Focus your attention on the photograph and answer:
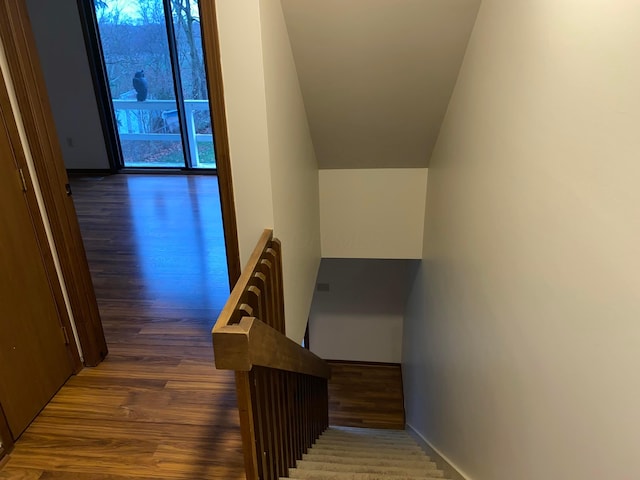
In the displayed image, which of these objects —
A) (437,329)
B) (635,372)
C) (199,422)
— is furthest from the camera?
(437,329)

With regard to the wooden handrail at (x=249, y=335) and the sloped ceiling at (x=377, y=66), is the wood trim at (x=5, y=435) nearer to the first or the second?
the wooden handrail at (x=249, y=335)

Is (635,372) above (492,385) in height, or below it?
above

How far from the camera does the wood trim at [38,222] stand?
1953 mm

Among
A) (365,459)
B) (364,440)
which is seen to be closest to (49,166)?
(365,459)

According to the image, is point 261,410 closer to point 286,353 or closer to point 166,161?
point 286,353

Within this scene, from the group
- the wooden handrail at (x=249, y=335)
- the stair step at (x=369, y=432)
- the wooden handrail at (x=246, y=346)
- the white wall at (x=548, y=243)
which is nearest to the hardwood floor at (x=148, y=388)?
the wooden handrail at (x=249, y=335)

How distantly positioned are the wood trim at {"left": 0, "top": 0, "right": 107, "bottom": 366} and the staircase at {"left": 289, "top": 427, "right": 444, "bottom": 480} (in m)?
1.32

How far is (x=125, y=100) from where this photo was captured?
607 centimetres

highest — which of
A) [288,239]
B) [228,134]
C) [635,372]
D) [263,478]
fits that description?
[228,134]

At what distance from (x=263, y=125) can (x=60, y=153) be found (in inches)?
41.3

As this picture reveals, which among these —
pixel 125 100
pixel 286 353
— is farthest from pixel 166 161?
pixel 286 353

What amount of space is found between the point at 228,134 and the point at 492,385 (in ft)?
5.06

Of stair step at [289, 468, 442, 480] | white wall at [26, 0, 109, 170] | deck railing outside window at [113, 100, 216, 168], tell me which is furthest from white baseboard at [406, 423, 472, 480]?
white wall at [26, 0, 109, 170]

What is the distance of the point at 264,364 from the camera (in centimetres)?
162
